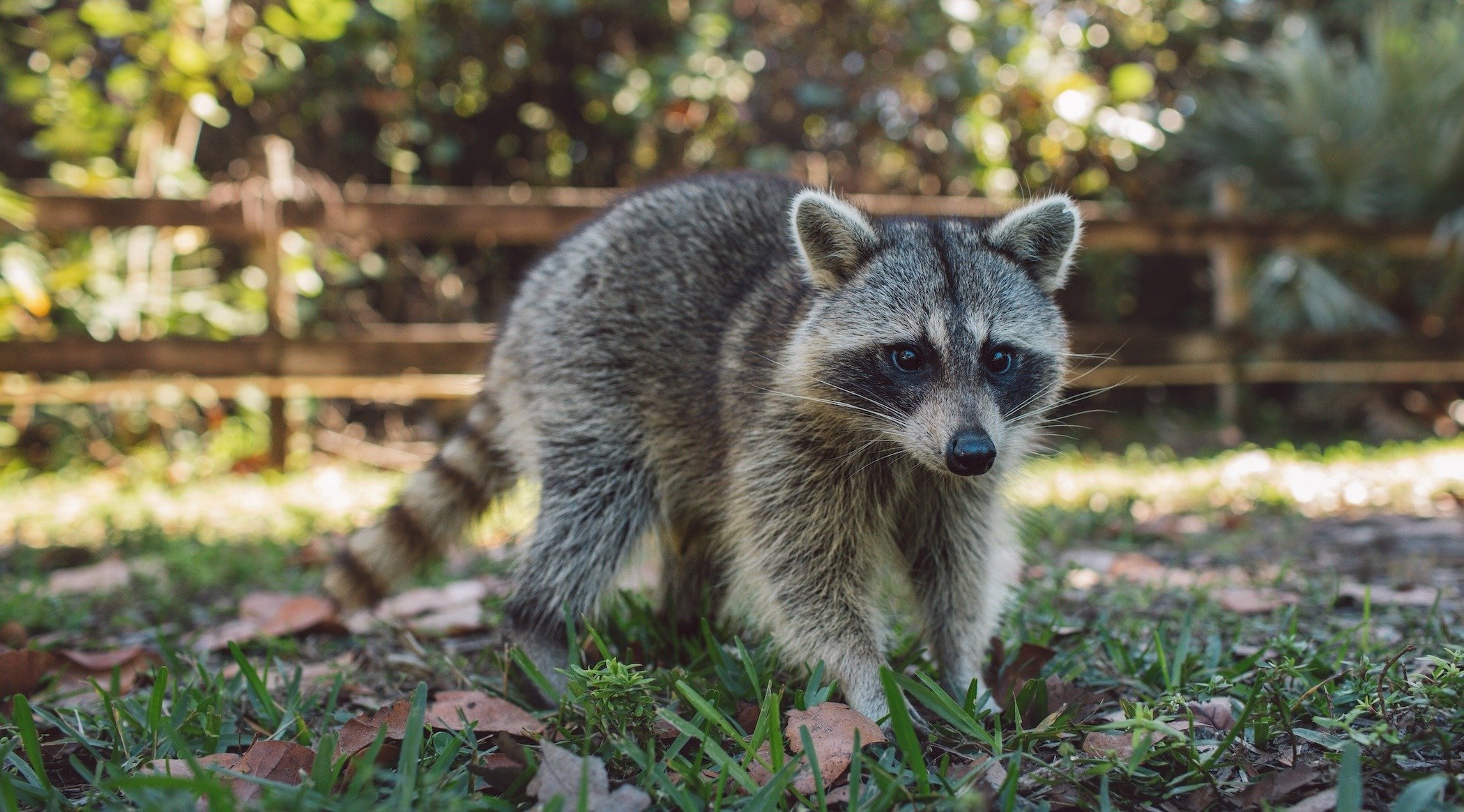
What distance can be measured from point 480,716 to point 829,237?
1.40 metres

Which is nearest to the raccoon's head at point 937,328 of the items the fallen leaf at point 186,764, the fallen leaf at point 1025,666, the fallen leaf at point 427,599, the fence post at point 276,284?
the fallen leaf at point 1025,666

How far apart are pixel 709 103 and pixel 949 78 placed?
1.87m

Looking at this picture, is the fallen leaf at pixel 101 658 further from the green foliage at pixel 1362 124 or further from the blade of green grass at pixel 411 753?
the green foliage at pixel 1362 124

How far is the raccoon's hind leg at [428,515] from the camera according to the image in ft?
9.82

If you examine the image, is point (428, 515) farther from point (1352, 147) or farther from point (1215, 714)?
point (1352, 147)

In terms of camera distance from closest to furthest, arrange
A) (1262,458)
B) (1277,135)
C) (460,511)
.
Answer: (460,511)
(1262,458)
(1277,135)

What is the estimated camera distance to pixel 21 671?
2285mm

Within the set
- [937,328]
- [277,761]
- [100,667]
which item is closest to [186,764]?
[277,761]

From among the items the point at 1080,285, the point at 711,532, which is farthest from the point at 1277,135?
the point at 711,532

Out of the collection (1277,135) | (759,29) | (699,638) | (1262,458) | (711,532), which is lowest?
(1262,458)

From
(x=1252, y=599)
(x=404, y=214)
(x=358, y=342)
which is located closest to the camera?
(x=1252, y=599)

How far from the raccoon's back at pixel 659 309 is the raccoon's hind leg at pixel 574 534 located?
0.11m

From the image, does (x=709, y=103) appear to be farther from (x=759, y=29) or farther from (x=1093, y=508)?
(x=1093, y=508)

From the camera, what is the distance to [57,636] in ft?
9.55
